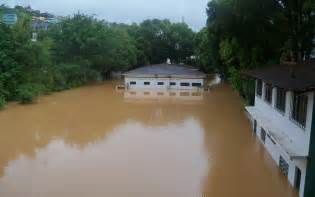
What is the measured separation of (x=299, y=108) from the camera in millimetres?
8836

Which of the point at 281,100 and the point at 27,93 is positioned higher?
the point at 281,100

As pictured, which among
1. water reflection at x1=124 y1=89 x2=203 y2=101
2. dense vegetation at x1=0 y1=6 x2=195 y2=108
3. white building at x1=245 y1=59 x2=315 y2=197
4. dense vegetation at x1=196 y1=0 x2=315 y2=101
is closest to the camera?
white building at x1=245 y1=59 x2=315 y2=197

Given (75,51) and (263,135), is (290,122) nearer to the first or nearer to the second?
(263,135)

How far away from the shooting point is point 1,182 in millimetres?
9867

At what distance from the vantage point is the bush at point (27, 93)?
22.8 meters

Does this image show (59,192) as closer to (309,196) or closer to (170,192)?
(170,192)

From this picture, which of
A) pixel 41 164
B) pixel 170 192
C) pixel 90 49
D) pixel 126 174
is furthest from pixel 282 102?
pixel 90 49

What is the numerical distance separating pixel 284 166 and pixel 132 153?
5.33m

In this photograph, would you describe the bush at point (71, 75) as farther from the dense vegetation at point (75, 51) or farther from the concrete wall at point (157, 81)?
the concrete wall at point (157, 81)

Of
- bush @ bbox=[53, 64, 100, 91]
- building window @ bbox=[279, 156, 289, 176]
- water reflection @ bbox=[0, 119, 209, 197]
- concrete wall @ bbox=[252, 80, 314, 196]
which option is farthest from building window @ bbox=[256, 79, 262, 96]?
bush @ bbox=[53, 64, 100, 91]

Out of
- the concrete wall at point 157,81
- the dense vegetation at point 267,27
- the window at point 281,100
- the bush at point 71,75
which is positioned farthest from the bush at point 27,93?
the window at point 281,100

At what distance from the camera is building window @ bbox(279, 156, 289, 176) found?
10.3m

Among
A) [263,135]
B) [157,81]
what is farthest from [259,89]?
[157,81]

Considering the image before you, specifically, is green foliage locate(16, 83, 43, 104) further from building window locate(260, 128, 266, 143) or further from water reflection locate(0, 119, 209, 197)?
building window locate(260, 128, 266, 143)
